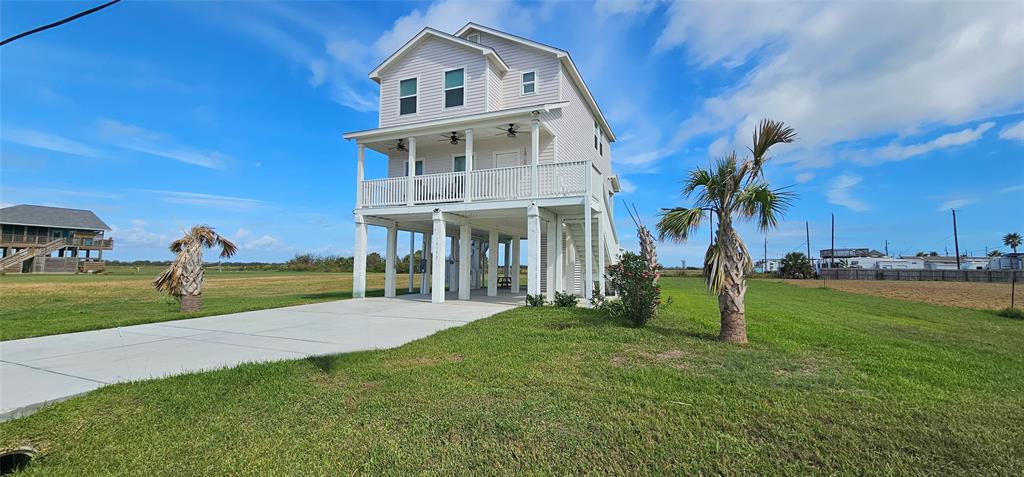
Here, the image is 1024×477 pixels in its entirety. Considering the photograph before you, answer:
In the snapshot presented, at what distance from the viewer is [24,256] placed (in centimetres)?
4425

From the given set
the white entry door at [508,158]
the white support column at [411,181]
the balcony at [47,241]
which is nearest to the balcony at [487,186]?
the white support column at [411,181]

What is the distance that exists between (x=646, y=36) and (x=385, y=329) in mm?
A: 9812

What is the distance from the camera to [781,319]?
10.5m

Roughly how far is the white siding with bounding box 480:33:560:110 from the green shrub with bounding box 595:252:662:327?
8.10 meters

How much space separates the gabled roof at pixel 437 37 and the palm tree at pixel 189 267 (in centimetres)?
802

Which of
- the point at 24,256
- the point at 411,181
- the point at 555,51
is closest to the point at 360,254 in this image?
the point at 411,181

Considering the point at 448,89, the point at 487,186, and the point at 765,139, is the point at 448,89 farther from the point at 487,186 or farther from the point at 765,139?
the point at 765,139

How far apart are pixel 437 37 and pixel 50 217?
60.8 metres

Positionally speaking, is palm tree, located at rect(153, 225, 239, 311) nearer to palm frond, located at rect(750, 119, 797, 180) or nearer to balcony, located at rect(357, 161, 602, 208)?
balcony, located at rect(357, 161, 602, 208)

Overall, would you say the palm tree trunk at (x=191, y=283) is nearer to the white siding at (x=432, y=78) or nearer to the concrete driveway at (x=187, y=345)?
the concrete driveway at (x=187, y=345)

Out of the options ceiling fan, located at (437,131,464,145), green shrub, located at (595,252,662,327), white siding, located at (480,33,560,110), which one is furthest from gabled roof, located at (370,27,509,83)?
green shrub, located at (595,252,662,327)

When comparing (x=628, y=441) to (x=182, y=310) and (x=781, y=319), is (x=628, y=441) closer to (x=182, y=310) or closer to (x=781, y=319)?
(x=781, y=319)

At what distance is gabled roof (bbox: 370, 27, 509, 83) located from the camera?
1460 cm

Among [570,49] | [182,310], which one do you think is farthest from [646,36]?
[182,310]
